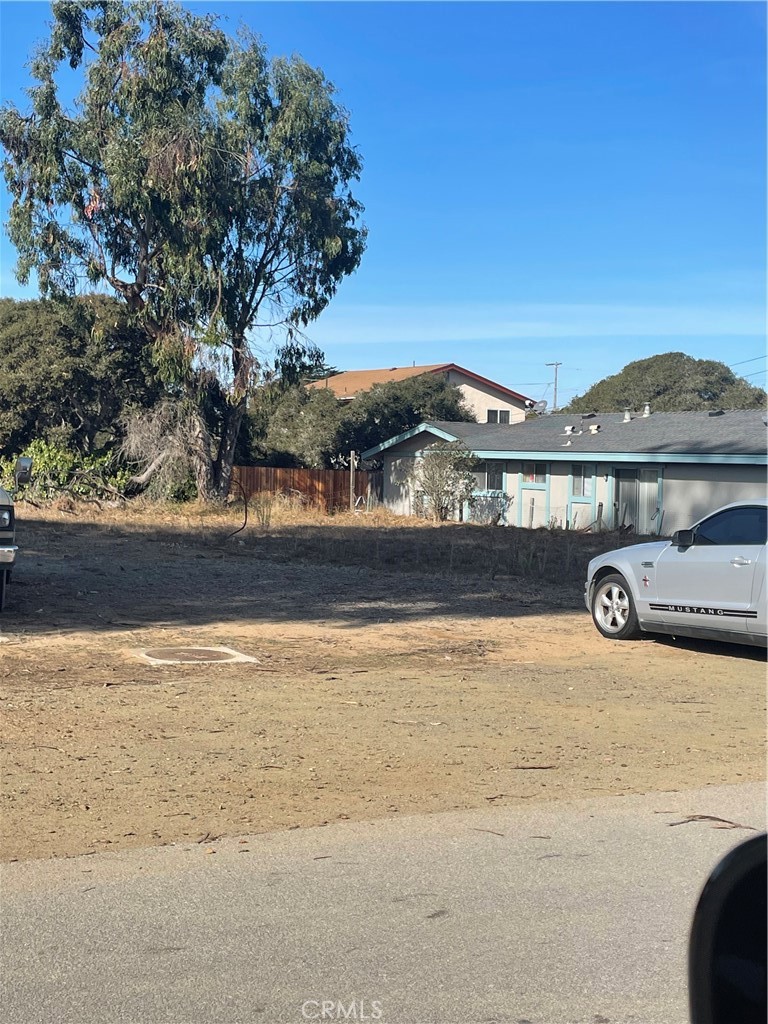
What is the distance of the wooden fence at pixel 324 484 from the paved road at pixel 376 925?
126 feet

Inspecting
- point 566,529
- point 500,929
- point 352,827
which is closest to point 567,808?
point 352,827

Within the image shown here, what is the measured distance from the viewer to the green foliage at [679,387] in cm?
7250

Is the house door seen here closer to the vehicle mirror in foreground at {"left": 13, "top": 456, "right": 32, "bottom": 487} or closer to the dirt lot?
the dirt lot

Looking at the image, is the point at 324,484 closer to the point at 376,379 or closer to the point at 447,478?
the point at 447,478

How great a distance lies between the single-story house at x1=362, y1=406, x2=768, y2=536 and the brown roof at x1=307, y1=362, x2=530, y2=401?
20.0 meters

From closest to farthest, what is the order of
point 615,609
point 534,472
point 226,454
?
point 615,609
point 534,472
point 226,454

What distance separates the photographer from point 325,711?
898cm

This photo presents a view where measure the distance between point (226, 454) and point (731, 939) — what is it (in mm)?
39921

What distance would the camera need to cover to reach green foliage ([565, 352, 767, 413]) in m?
72.5

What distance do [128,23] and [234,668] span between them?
3300cm

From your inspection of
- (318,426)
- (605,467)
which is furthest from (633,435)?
(318,426)

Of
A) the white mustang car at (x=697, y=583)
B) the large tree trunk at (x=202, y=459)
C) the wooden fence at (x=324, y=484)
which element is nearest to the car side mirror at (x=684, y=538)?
the white mustang car at (x=697, y=583)

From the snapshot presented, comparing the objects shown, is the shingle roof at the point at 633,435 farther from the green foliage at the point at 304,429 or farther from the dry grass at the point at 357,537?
the green foliage at the point at 304,429

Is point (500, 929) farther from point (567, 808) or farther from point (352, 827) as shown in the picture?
point (567, 808)
